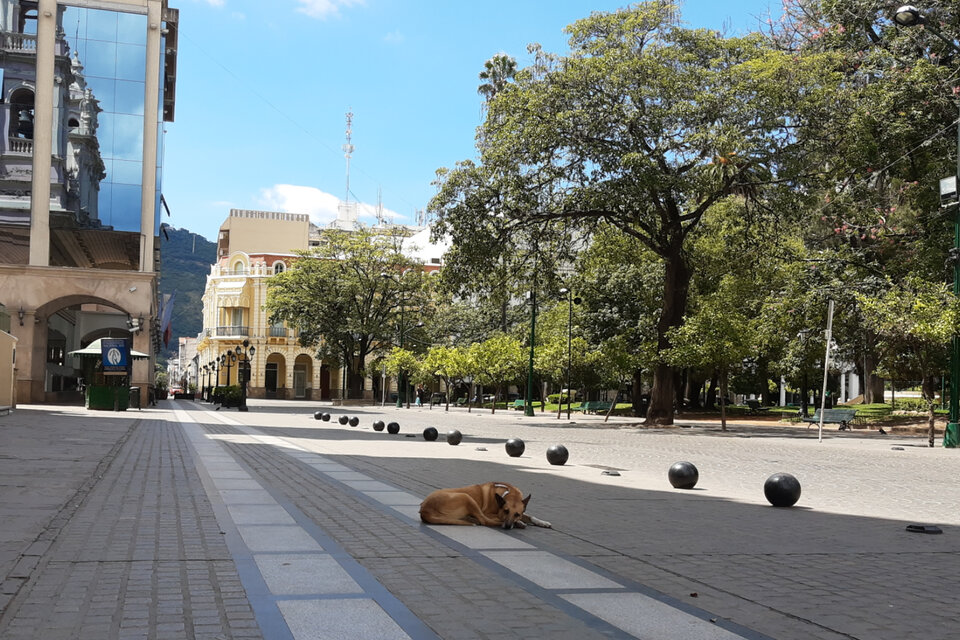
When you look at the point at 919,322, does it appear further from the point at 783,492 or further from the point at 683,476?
the point at 783,492

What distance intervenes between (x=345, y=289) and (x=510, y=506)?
63524mm

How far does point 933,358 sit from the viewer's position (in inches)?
1114

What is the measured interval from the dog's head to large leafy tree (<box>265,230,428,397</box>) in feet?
202

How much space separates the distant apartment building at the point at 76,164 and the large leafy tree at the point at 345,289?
85.7ft

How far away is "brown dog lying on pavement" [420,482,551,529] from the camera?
8.38 metres

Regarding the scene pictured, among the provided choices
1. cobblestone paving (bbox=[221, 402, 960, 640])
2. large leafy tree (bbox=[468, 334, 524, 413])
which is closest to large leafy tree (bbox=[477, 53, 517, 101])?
→ large leafy tree (bbox=[468, 334, 524, 413])

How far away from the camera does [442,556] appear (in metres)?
6.89

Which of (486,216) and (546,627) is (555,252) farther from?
(546,627)

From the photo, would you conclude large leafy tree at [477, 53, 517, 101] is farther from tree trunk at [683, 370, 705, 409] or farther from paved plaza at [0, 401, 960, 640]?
paved plaza at [0, 401, 960, 640]

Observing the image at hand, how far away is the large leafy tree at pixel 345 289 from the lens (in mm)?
70188

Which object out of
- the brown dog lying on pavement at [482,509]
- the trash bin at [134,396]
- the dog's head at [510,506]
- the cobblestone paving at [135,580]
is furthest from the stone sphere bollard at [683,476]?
the trash bin at [134,396]

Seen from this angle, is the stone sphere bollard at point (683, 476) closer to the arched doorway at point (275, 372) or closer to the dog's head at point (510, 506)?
the dog's head at point (510, 506)

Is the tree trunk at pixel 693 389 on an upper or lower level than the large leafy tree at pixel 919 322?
lower

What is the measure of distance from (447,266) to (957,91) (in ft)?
57.3
